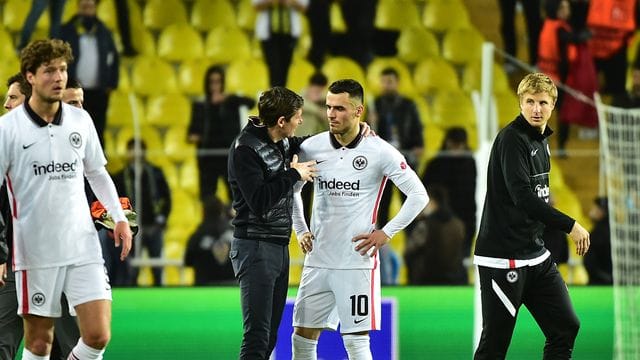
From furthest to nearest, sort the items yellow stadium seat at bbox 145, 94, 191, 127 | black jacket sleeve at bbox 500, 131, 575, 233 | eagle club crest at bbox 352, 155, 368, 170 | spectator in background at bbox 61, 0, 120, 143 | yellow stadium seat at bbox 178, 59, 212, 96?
Result: yellow stadium seat at bbox 178, 59, 212, 96 → yellow stadium seat at bbox 145, 94, 191, 127 → spectator in background at bbox 61, 0, 120, 143 → eagle club crest at bbox 352, 155, 368, 170 → black jacket sleeve at bbox 500, 131, 575, 233

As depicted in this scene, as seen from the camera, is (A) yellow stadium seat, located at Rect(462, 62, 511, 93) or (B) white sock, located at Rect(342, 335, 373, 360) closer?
(B) white sock, located at Rect(342, 335, 373, 360)

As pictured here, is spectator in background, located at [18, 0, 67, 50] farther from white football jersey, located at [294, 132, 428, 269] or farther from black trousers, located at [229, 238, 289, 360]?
black trousers, located at [229, 238, 289, 360]

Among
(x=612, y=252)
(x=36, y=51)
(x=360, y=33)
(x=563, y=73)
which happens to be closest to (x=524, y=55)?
(x=563, y=73)

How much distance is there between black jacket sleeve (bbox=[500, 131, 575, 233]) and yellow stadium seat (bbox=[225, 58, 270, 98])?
5095mm

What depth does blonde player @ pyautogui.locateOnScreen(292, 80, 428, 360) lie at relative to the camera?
5.52 meters

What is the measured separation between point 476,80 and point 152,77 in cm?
295

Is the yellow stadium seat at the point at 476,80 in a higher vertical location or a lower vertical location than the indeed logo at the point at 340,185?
higher

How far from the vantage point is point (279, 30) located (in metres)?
10.3

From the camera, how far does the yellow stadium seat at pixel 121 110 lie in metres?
9.95

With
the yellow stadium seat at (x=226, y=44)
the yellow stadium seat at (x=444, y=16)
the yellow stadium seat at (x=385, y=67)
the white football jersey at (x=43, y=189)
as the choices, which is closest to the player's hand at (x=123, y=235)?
the white football jersey at (x=43, y=189)

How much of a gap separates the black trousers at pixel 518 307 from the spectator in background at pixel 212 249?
386 cm

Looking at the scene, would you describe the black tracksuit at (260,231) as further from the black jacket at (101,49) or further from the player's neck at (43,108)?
the black jacket at (101,49)

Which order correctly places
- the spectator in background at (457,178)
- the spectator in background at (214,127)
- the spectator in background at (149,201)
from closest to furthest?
the spectator in background at (149,201), the spectator in background at (457,178), the spectator in background at (214,127)

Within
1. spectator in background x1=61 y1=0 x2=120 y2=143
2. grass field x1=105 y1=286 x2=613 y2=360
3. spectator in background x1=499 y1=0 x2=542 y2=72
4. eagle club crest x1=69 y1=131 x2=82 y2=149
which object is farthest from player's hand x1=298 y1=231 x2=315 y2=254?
spectator in background x1=499 y1=0 x2=542 y2=72
